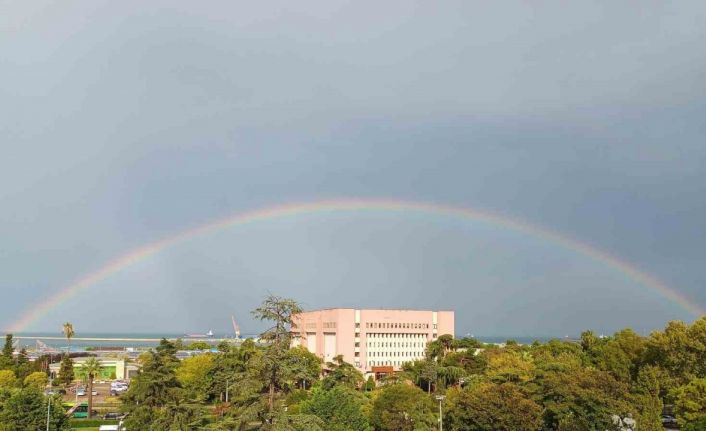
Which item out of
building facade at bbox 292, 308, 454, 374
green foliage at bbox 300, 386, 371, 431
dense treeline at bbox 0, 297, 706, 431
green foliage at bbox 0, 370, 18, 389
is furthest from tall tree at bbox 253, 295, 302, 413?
building facade at bbox 292, 308, 454, 374

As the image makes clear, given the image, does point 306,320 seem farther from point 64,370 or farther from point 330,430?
point 330,430

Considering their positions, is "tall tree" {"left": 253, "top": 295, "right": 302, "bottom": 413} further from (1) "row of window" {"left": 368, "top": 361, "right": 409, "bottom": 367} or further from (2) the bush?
(1) "row of window" {"left": 368, "top": 361, "right": 409, "bottom": 367}

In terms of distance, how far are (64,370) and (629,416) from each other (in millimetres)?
78402

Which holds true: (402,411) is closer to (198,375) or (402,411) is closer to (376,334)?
(198,375)

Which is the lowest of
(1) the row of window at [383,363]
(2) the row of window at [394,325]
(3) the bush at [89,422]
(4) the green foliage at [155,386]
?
(3) the bush at [89,422]

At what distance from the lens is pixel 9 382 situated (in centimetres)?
7012

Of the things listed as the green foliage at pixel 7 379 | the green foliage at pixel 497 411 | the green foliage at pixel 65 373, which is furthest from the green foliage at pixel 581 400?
the green foliage at pixel 65 373

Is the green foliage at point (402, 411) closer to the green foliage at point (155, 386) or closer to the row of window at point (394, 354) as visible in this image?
the green foliage at point (155, 386)

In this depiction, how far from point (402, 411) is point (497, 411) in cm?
760

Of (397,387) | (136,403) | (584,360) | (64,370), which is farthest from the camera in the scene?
(64,370)

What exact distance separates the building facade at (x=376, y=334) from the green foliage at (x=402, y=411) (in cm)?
5163

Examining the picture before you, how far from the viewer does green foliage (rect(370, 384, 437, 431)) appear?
40219 millimetres

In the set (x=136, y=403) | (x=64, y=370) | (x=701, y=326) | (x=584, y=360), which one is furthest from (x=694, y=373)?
(x=64, y=370)

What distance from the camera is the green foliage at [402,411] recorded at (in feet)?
132
